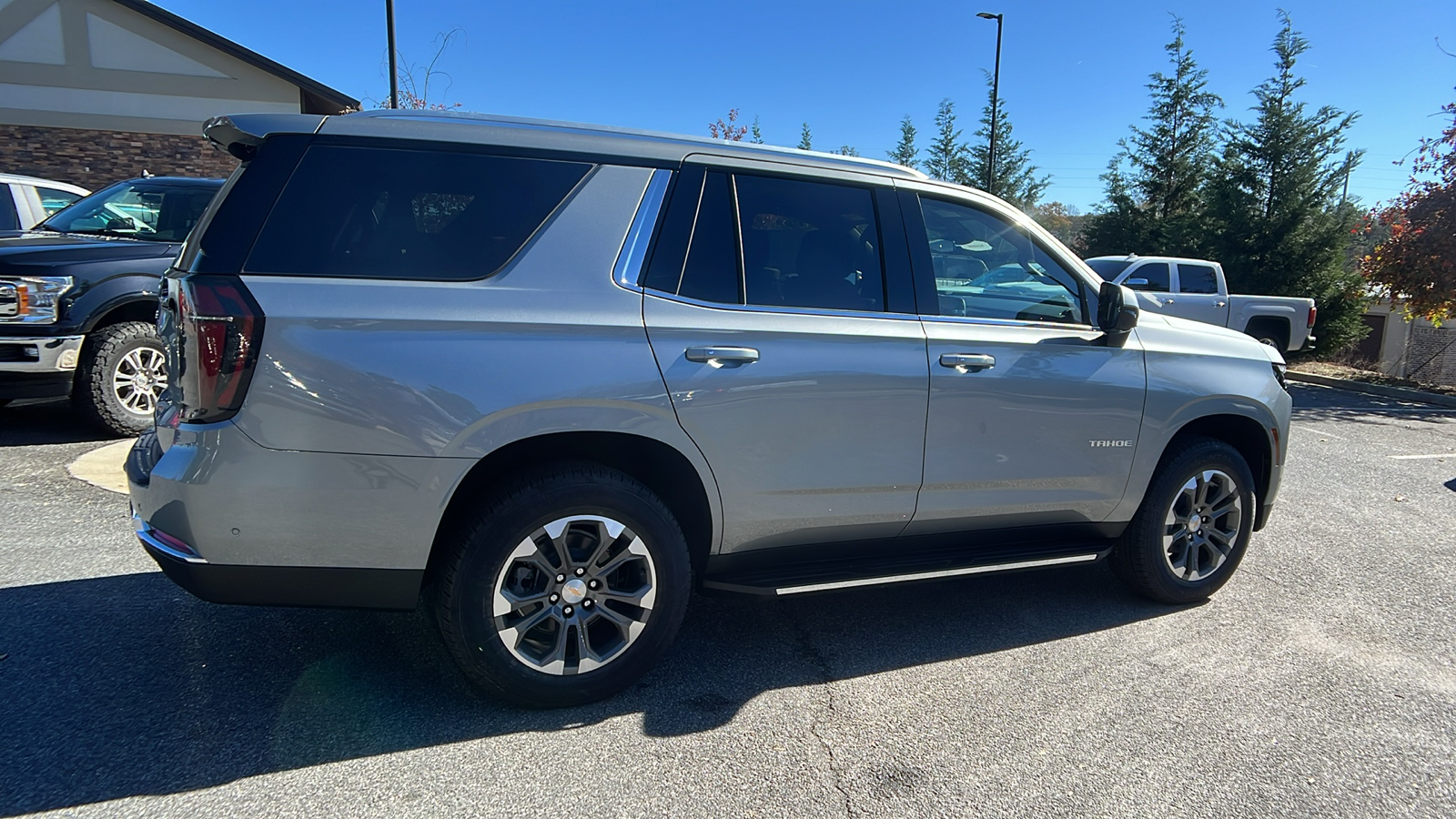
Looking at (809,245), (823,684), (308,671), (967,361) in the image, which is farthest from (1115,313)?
(308,671)

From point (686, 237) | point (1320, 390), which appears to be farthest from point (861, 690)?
point (1320, 390)

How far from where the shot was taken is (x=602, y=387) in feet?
9.33

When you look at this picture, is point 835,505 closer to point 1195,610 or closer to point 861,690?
point 861,690

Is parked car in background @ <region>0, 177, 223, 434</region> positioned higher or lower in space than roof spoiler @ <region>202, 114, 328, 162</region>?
lower

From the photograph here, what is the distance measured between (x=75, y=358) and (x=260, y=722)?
4546 millimetres

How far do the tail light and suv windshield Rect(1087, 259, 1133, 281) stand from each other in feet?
44.5

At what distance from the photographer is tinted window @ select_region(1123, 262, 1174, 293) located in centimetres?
1413

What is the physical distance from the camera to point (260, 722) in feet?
9.34

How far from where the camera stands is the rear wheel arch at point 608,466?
9.43 feet

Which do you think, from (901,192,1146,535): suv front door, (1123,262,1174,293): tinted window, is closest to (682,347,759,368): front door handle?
(901,192,1146,535): suv front door

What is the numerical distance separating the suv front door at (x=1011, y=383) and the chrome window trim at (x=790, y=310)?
0.17 metres

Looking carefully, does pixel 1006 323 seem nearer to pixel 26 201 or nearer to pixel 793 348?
pixel 793 348

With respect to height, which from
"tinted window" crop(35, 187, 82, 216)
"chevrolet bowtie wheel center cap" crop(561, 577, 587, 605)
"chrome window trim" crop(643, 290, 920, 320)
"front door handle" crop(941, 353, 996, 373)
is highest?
"tinted window" crop(35, 187, 82, 216)

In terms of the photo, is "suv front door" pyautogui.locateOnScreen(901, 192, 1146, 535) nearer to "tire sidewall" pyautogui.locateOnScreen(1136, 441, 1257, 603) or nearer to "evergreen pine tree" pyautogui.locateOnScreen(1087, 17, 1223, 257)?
"tire sidewall" pyautogui.locateOnScreen(1136, 441, 1257, 603)
